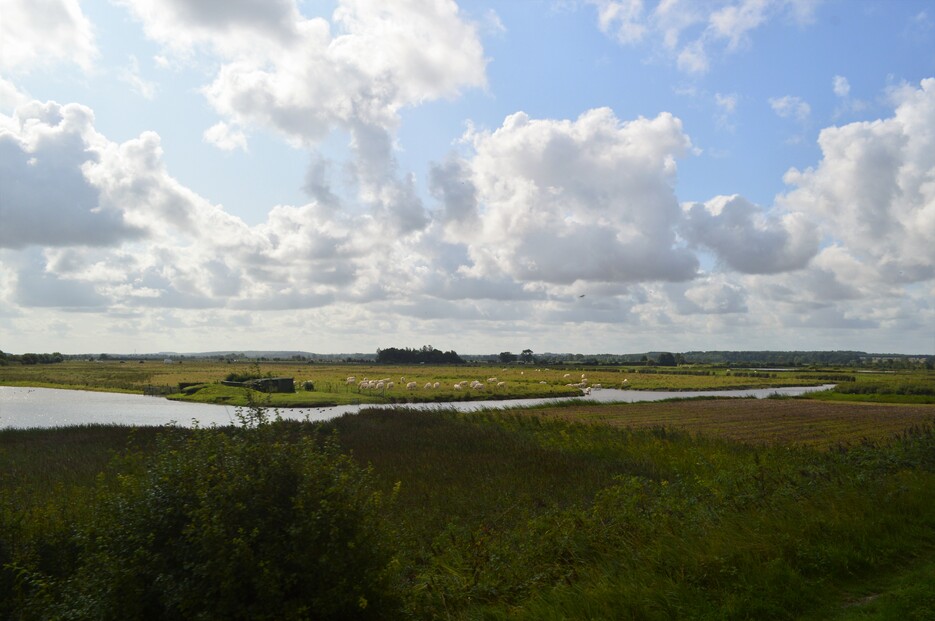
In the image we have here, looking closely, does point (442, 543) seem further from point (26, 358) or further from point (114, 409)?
point (26, 358)

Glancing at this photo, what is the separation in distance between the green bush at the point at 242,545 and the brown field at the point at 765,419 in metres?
22.4

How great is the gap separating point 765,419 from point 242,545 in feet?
127

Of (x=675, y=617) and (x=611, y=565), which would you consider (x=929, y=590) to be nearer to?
(x=675, y=617)

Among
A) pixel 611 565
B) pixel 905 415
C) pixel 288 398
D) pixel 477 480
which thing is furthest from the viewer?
pixel 288 398

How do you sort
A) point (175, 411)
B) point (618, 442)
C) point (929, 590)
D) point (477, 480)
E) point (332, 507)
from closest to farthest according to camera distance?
point (332, 507) → point (929, 590) → point (477, 480) → point (618, 442) → point (175, 411)

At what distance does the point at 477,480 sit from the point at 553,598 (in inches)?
370

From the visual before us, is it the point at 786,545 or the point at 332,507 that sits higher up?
the point at 332,507

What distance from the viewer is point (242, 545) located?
5793 mm

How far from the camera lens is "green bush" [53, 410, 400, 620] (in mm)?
5895

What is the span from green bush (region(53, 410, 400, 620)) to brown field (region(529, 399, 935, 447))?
73.4ft

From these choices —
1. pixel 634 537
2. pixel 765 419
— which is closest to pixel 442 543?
pixel 634 537

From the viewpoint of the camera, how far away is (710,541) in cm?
816

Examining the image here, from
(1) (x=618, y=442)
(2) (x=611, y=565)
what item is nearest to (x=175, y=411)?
(1) (x=618, y=442)

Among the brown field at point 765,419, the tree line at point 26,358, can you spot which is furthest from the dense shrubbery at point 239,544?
the tree line at point 26,358
